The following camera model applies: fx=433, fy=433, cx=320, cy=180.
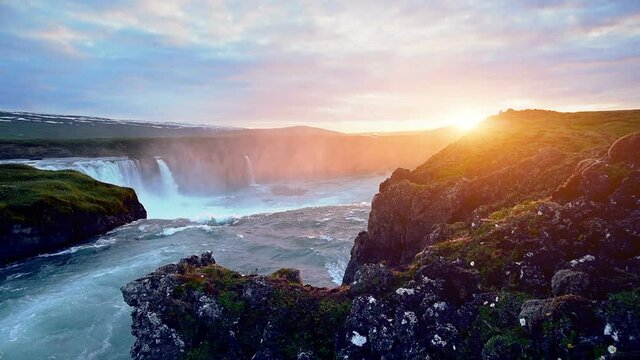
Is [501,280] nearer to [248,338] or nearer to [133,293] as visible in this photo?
[248,338]

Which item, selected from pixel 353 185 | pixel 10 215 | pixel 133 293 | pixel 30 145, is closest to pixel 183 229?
pixel 10 215

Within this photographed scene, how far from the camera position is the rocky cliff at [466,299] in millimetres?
13008

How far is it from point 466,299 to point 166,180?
84927 mm

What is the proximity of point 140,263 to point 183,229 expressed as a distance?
47.7 ft

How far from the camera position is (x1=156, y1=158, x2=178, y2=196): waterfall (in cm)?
8944

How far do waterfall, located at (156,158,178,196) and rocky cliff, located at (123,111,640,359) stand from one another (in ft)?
239

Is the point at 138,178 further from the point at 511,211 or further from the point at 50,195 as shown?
the point at 511,211

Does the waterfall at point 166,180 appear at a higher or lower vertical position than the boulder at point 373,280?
lower

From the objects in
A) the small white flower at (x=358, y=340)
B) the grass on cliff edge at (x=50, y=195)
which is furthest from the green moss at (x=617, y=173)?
the grass on cliff edge at (x=50, y=195)

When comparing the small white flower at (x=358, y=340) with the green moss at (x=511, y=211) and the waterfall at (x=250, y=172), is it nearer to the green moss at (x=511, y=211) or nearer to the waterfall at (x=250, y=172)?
the green moss at (x=511, y=211)

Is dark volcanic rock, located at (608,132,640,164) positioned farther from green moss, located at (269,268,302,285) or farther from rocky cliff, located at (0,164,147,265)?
rocky cliff, located at (0,164,147,265)

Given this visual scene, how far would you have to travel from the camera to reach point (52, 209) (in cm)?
4919

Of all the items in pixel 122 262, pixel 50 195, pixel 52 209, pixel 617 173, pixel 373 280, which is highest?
pixel 617 173

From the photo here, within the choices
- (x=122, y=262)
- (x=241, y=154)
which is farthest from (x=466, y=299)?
(x=241, y=154)
